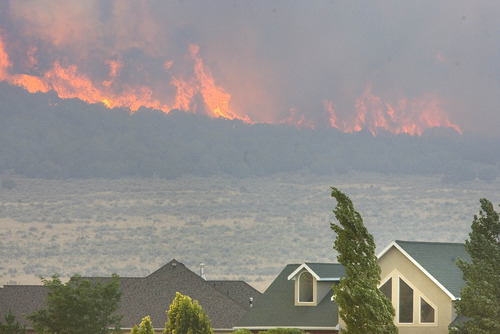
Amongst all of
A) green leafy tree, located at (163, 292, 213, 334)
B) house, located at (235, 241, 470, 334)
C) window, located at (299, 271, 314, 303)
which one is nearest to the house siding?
house, located at (235, 241, 470, 334)

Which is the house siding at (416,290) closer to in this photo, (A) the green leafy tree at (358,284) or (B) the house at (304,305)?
(B) the house at (304,305)

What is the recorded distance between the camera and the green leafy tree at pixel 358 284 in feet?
106

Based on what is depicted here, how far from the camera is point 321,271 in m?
51.9

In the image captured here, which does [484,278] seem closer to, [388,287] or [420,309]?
[420,309]

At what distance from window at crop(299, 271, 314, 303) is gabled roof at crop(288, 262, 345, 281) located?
57 cm

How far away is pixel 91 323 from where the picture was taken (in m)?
53.0

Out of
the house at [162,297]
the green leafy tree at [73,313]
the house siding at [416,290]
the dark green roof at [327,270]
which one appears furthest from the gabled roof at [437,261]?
the house at [162,297]

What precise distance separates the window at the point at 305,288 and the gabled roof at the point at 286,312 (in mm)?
505

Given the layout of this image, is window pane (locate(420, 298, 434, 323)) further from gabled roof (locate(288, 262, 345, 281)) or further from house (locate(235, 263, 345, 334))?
gabled roof (locate(288, 262, 345, 281))

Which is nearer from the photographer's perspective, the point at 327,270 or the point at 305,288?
the point at 327,270

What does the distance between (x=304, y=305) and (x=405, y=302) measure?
816 cm

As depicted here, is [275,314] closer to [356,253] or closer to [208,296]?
[208,296]

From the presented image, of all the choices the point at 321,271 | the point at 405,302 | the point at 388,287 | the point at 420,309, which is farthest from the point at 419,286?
the point at 321,271

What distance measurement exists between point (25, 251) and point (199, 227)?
102ft
